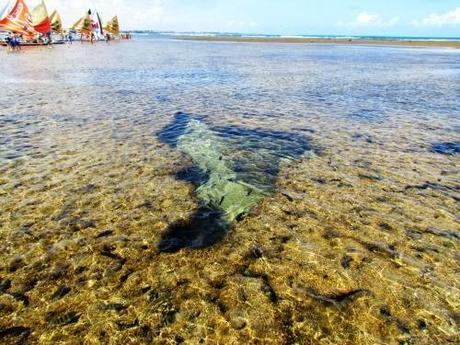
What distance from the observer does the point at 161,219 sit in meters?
8.89

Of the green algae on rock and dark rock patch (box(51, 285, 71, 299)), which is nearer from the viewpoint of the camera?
dark rock patch (box(51, 285, 71, 299))

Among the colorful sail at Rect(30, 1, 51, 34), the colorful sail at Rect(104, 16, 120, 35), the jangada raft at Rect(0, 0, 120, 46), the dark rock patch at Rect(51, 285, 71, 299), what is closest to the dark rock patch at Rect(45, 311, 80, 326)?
the dark rock patch at Rect(51, 285, 71, 299)

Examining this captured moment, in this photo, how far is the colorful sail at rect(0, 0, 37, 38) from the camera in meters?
67.6

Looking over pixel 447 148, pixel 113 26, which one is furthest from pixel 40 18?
pixel 447 148

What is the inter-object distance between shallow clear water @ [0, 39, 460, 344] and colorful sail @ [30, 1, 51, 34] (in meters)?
70.5

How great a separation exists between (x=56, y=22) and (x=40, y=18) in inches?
1039

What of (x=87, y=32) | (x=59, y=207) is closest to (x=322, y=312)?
(x=59, y=207)

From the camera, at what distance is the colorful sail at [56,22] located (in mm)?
98625

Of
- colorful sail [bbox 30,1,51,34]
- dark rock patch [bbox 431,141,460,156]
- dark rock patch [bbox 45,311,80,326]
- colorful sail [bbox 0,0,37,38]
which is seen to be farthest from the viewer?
colorful sail [bbox 30,1,51,34]

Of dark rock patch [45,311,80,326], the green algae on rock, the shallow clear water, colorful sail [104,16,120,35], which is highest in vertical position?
colorful sail [104,16,120,35]

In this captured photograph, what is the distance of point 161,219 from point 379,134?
11.3 meters

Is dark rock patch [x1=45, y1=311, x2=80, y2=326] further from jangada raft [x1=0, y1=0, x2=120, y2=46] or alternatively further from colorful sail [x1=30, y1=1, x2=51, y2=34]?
colorful sail [x1=30, y1=1, x2=51, y2=34]

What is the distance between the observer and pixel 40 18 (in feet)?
250

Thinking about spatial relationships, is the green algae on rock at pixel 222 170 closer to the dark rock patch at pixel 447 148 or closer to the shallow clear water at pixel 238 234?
the shallow clear water at pixel 238 234
